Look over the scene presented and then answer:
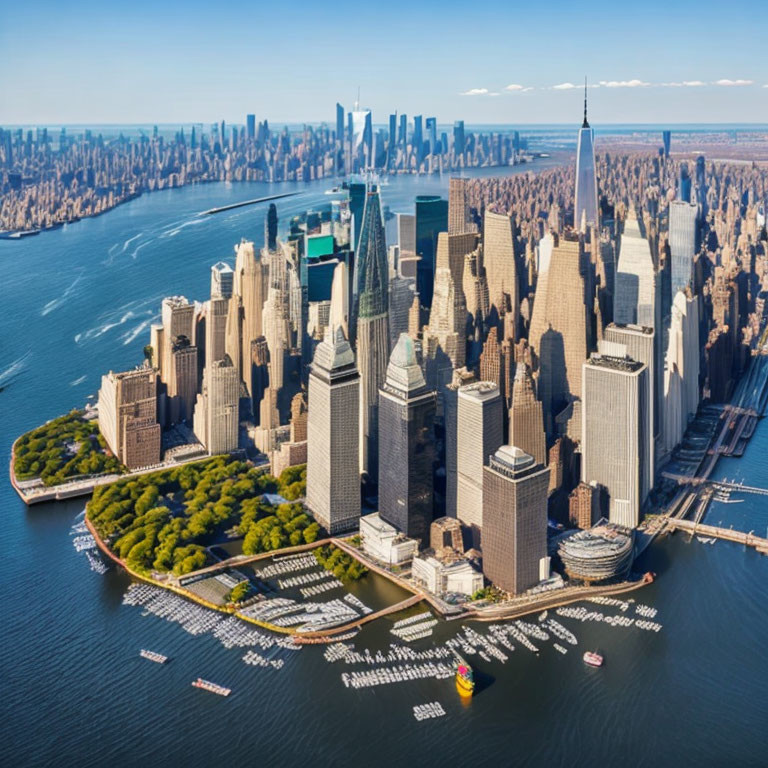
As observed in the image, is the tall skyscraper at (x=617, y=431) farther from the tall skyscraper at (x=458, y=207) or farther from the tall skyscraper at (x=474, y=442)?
the tall skyscraper at (x=458, y=207)

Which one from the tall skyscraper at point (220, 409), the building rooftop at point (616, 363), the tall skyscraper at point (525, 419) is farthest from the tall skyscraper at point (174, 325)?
the building rooftop at point (616, 363)

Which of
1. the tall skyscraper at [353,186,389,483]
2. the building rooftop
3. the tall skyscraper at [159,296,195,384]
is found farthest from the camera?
the tall skyscraper at [159,296,195,384]

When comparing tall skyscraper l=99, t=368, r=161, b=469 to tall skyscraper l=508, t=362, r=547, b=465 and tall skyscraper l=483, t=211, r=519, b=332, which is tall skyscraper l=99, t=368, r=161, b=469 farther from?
tall skyscraper l=483, t=211, r=519, b=332

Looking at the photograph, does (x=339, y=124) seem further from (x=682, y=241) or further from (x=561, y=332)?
(x=561, y=332)

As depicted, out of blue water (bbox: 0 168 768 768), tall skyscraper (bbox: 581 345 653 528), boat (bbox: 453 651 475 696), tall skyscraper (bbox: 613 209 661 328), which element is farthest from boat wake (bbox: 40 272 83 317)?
boat (bbox: 453 651 475 696)

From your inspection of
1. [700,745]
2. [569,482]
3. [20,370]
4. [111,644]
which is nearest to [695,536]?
[569,482]

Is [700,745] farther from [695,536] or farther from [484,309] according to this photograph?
[484,309]

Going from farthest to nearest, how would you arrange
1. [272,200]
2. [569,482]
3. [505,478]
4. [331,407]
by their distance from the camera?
[272,200] < [569,482] < [331,407] < [505,478]

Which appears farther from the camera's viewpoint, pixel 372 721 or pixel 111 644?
pixel 111 644
